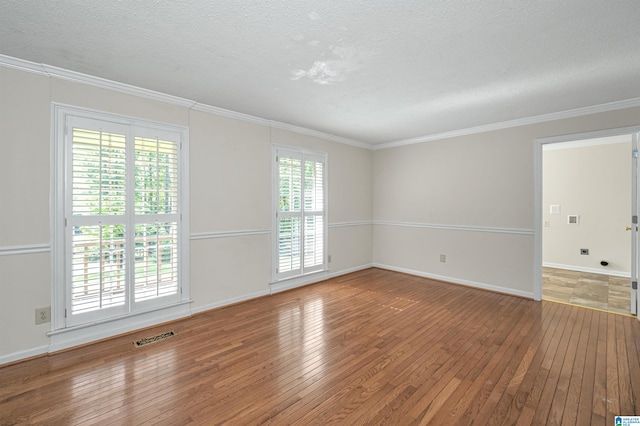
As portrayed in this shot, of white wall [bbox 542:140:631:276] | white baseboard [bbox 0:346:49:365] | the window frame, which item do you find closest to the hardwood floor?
white baseboard [bbox 0:346:49:365]

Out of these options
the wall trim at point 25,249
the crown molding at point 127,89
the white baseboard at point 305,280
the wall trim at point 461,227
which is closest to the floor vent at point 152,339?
the wall trim at point 25,249

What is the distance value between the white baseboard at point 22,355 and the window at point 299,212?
2.57m

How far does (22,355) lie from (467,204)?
5.70m

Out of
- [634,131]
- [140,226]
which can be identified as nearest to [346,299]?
[140,226]

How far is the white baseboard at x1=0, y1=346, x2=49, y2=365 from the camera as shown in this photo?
2447mm

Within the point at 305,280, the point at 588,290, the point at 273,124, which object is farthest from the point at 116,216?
the point at 588,290

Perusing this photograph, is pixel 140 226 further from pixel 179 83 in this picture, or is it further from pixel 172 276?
pixel 179 83

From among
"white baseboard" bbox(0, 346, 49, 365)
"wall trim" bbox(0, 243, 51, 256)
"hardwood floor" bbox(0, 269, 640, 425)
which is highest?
"wall trim" bbox(0, 243, 51, 256)

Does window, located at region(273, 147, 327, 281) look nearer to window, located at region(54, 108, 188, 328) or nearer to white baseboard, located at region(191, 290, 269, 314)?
white baseboard, located at region(191, 290, 269, 314)

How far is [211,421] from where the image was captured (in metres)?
1.83

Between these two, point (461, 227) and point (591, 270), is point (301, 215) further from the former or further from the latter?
point (591, 270)

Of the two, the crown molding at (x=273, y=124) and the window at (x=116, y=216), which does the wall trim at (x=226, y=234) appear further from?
the crown molding at (x=273, y=124)

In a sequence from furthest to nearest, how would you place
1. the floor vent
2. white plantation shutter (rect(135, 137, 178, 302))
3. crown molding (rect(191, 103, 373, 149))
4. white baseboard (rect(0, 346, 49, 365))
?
crown molding (rect(191, 103, 373, 149)), white plantation shutter (rect(135, 137, 178, 302)), the floor vent, white baseboard (rect(0, 346, 49, 365))

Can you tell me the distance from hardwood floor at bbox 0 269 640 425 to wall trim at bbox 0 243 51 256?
945mm
